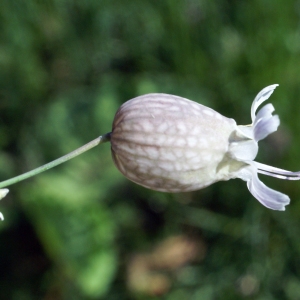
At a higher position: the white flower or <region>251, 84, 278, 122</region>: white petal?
<region>251, 84, 278, 122</region>: white petal

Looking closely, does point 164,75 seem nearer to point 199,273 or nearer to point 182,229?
point 182,229

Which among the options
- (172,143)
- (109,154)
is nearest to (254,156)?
(172,143)

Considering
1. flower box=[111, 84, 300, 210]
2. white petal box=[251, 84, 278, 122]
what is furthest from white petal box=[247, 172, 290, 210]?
white petal box=[251, 84, 278, 122]

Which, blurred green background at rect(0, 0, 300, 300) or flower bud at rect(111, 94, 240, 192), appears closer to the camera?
flower bud at rect(111, 94, 240, 192)

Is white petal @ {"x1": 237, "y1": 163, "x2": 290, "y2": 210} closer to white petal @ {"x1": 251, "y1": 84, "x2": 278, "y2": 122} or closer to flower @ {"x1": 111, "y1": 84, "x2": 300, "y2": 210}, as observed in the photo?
flower @ {"x1": 111, "y1": 84, "x2": 300, "y2": 210}

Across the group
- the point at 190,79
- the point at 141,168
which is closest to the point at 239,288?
the point at 190,79
